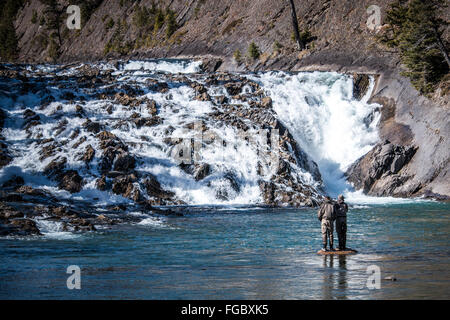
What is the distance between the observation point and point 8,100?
1742 inches

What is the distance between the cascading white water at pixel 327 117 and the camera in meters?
44.0

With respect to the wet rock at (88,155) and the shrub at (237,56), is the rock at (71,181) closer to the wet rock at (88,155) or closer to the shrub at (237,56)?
the wet rock at (88,155)

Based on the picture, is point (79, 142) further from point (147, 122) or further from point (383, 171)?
point (383, 171)

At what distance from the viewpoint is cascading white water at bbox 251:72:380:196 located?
1732 inches

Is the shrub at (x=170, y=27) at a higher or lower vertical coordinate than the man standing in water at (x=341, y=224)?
higher

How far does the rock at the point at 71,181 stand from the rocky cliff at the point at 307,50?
58.8ft

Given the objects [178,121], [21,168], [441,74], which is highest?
[441,74]

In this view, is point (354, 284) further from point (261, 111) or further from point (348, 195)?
point (261, 111)

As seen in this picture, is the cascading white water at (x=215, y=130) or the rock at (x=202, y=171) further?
the rock at (x=202, y=171)

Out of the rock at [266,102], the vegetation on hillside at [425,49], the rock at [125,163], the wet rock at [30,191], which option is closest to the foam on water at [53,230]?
the wet rock at [30,191]

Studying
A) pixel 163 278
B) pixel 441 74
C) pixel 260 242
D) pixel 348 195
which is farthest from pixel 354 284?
pixel 441 74

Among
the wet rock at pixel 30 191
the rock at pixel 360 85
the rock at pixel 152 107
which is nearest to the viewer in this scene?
the wet rock at pixel 30 191
